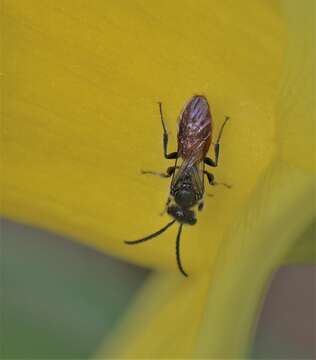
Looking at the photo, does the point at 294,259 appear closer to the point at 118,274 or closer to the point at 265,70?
the point at 265,70

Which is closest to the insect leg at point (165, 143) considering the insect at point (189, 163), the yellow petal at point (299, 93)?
the insect at point (189, 163)

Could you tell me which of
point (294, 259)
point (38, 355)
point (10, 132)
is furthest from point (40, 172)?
point (38, 355)

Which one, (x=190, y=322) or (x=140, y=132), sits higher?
(x=140, y=132)

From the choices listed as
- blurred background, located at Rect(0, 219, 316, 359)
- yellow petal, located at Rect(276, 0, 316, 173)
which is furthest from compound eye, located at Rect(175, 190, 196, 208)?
blurred background, located at Rect(0, 219, 316, 359)

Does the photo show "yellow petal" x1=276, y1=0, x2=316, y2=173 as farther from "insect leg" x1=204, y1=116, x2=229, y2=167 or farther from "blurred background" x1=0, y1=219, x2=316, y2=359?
"blurred background" x1=0, y1=219, x2=316, y2=359

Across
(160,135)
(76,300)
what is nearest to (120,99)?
(160,135)

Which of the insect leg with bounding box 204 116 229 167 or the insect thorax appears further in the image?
the insect thorax
